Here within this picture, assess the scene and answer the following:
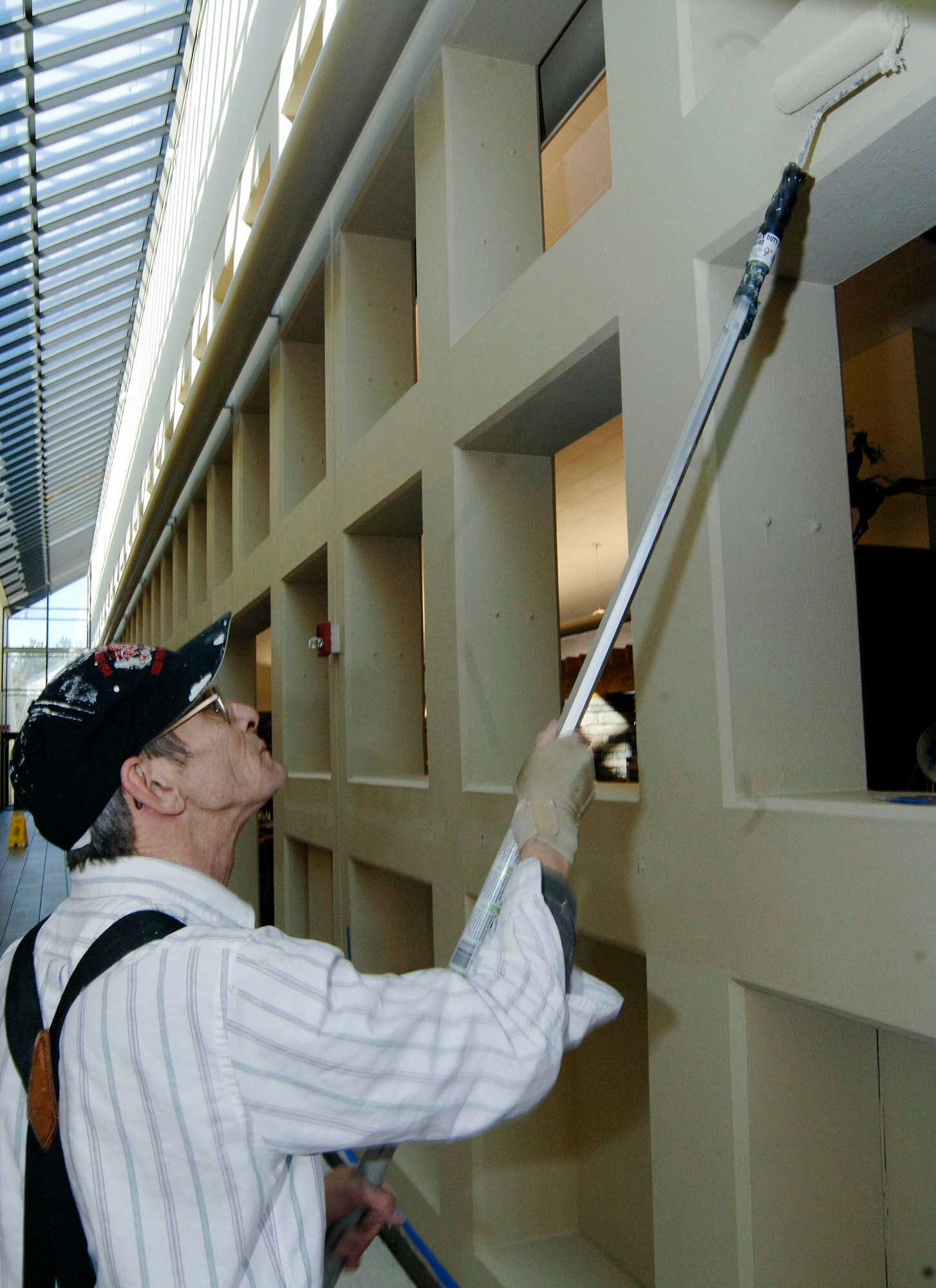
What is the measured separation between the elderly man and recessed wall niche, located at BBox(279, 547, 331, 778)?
4.25m

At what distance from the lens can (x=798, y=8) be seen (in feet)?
5.96

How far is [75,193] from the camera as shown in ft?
32.0

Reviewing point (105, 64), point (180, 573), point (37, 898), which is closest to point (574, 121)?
point (105, 64)

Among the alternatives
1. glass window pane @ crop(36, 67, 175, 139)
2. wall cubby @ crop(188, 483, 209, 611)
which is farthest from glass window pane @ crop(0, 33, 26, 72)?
wall cubby @ crop(188, 483, 209, 611)

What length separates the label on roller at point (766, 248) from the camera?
179 centimetres

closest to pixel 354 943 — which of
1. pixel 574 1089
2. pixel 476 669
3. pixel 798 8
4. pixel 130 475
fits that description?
pixel 574 1089

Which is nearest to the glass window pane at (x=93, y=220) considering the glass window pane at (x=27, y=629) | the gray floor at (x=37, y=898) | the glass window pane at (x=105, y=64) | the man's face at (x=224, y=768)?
the glass window pane at (x=105, y=64)

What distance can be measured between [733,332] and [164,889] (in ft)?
4.40

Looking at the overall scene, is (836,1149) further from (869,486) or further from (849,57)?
(869,486)

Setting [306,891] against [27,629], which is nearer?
[306,891]

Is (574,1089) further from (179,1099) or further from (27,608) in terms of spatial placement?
(27,608)

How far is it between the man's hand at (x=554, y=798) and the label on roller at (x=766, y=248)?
0.90m

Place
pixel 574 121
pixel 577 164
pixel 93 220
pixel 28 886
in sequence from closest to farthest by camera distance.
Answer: pixel 574 121
pixel 577 164
pixel 93 220
pixel 28 886

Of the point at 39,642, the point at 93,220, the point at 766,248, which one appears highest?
the point at 93,220
